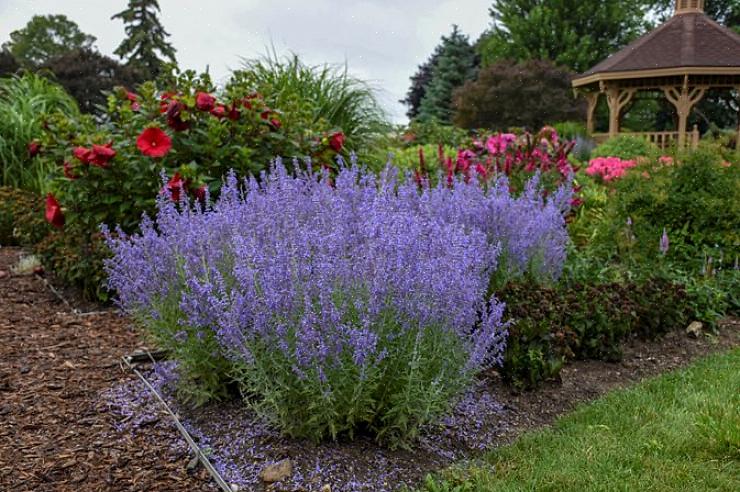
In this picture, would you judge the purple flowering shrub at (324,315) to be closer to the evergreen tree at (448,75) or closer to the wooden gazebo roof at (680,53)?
the wooden gazebo roof at (680,53)

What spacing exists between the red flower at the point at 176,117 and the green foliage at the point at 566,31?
2723cm

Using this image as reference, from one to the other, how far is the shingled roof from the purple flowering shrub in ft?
61.9

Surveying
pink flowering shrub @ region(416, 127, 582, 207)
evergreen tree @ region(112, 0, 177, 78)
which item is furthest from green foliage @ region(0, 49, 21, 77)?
pink flowering shrub @ region(416, 127, 582, 207)

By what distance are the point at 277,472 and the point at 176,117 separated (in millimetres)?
3234

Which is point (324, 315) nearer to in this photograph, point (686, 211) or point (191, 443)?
point (191, 443)

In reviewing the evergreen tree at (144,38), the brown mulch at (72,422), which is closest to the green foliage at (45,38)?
the evergreen tree at (144,38)

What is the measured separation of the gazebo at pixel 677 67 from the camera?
64.2ft

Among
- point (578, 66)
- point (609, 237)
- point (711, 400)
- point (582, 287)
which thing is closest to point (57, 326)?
point (582, 287)

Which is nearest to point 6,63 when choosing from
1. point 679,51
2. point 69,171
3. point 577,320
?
point 679,51

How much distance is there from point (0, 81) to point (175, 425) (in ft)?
34.2

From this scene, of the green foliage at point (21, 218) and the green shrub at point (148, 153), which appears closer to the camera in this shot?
the green shrub at point (148, 153)

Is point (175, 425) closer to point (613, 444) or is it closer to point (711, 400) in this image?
point (613, 444)

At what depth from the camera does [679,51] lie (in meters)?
20.5

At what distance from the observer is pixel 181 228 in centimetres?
338
